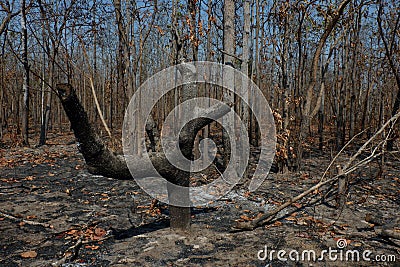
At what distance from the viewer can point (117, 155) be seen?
10.6ft

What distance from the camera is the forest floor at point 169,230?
10.9 feet

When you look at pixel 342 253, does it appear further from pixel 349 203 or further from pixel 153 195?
pixel 153 195

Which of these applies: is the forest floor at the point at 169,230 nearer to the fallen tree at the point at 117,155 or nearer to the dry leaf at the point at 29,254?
the dry leaf at the point at 29,254

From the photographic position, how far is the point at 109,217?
4.60 metres

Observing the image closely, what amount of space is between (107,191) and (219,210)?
2315 millimetres

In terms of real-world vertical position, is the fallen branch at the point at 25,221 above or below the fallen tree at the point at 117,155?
below

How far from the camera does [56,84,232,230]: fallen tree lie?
2555 millimetres
